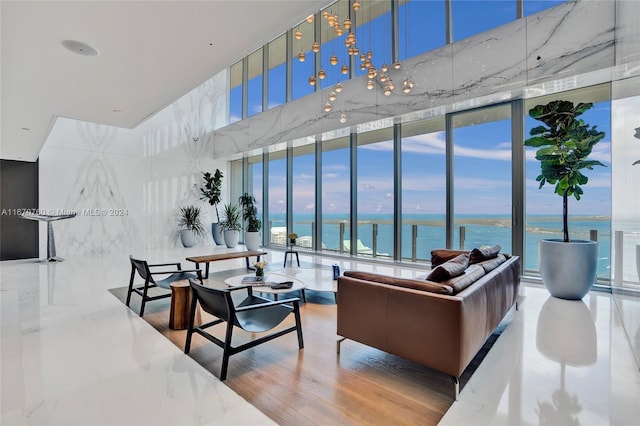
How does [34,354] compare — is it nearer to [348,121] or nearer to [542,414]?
[542,414]

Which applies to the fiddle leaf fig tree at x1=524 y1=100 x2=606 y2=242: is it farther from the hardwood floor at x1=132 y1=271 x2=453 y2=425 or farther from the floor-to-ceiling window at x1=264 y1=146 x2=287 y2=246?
the floor-to-ceiling window at x1=264 y1=146 x2=287 y2=246

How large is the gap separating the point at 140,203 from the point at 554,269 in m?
10.2

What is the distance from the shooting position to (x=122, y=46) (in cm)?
263

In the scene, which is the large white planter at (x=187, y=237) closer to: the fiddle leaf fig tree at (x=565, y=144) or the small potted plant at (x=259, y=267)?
the small potted plant at (x=259, y=267)

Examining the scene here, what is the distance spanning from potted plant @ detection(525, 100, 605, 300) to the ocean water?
0.84 m

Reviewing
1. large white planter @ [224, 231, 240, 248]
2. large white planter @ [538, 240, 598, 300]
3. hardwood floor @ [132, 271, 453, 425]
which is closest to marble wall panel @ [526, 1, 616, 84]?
large white planter @ [538, 240, 598, 300]

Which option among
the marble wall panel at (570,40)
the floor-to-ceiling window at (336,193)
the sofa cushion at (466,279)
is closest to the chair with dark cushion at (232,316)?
the sofa cushion at (466,279)

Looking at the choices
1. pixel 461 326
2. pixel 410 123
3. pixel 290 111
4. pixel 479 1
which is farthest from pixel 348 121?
pixel 461 326

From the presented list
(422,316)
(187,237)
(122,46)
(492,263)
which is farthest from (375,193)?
(187,237)

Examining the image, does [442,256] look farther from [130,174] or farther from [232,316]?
[130,174]

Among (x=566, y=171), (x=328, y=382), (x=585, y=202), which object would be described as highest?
(x=566, y=171)

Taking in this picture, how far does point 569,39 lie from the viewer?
4648 millimetres

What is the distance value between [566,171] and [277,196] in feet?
23.7

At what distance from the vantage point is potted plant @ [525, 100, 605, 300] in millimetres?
4184
